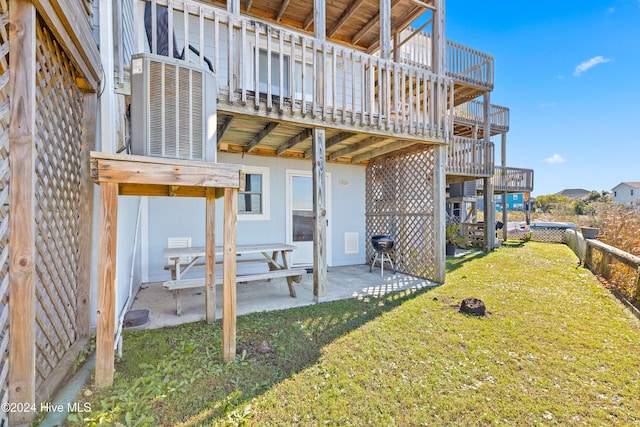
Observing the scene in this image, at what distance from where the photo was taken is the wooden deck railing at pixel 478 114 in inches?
412

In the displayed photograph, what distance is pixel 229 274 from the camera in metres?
2.23

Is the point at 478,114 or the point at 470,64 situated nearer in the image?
the point at 470,64

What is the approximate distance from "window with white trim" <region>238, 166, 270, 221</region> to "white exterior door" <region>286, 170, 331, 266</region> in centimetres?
49

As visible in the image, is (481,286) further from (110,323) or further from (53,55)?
(53,55)

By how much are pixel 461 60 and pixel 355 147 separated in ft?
20.4

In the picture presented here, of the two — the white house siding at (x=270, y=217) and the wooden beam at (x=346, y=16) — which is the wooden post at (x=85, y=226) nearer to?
the white house siding at (x=270, y=217)

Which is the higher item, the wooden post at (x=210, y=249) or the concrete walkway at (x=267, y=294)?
the wooden post at (x=210, y=249)

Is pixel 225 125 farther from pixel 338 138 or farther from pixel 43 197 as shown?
pixel 43 197

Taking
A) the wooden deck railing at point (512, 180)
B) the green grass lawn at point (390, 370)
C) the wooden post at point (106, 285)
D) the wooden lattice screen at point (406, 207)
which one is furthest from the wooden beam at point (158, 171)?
the wooden deck railing at point (512, 180)

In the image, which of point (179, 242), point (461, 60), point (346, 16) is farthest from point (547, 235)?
point (179, 242)

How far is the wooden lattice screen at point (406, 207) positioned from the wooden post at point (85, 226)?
4.75 metres

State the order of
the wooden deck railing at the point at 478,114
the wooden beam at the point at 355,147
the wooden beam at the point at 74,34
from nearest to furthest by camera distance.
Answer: the wooden beam at the point at 74,34 → the wooden beam at the point at 355,147 → the wooden deck railing at the point at 478,114

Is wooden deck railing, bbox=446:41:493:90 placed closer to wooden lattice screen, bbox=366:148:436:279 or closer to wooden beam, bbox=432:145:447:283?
wooden lattice screen, bbox=366:148:436:279

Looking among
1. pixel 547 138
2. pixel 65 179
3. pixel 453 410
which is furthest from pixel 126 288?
pixel 547 138
